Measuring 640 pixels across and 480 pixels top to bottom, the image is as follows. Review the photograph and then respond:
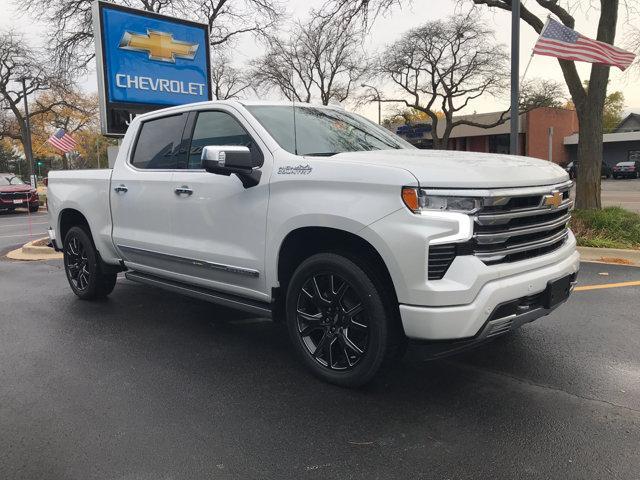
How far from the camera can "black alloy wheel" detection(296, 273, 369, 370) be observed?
3584mm

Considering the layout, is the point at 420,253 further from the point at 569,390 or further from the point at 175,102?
the point at 175,102

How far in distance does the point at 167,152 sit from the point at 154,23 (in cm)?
932

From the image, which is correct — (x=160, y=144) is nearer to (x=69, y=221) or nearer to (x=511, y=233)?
(x=69, y=221)

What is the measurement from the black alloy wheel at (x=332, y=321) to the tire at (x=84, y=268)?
3.12m

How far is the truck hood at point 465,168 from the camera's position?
3.15 meters

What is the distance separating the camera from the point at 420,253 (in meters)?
3.08

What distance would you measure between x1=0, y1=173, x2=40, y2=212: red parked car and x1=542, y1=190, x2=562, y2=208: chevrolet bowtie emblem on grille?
76.7ft

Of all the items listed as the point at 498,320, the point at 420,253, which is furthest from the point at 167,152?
the point at 498,320

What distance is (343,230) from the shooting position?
347cm

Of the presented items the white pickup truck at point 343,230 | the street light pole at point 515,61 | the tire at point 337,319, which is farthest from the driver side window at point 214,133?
the street light pole at point 515,61

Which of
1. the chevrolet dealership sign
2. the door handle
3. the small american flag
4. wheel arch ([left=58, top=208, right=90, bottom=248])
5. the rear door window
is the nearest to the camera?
the door handle

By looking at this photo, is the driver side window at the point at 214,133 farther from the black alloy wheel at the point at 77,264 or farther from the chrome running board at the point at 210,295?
the black alloy wheel at the point at 77,264

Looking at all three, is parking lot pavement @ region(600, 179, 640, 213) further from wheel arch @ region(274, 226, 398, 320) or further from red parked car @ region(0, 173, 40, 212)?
red parked car @ region(0, 173, 40, 212)

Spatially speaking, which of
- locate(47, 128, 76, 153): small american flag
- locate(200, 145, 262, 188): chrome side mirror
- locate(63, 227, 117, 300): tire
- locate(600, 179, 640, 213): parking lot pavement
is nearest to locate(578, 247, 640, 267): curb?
locate(200, 145, 262, 188): chrome side mirror
